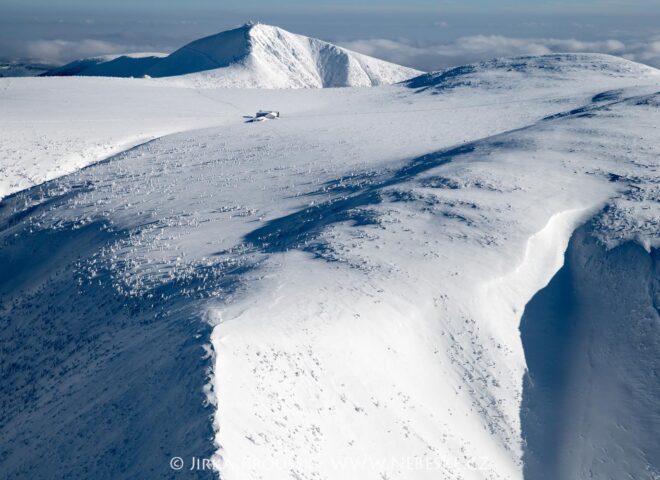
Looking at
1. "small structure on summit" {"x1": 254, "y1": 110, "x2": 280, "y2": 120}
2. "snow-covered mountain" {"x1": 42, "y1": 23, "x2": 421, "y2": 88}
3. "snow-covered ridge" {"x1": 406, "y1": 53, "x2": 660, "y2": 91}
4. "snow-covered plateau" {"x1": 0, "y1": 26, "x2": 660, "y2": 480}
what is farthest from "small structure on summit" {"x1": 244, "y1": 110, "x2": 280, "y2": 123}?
"snow-covered mountain" {"x1": 42, "y1": 23, "x2": 421, "y2": 88}

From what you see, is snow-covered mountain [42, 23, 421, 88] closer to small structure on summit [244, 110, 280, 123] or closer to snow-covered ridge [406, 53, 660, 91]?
small structure on summit [244, 110, 280, 123]

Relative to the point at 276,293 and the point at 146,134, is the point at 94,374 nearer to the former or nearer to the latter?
the point at 276,293

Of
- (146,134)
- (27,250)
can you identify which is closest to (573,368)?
(27,250)

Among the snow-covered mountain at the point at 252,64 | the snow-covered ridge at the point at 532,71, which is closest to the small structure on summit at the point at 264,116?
the snow-covered ridge at the point at 532,71

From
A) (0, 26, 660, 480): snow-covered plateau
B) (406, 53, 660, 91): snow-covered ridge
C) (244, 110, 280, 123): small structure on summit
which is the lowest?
(0, 26, 660, 480): snow-covered plateau

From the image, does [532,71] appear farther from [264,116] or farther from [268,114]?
[264,116]

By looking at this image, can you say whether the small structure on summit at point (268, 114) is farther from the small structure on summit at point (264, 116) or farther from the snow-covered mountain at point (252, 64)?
the snow-covered mountain at point (252, 64)
